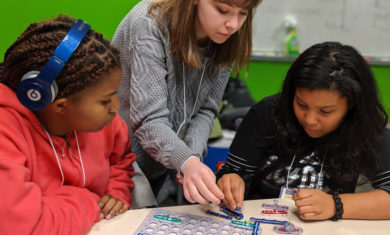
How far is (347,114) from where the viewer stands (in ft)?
3.73

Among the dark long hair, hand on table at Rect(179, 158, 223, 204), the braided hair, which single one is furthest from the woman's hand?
the braided hair

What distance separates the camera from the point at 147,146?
3.59 ft

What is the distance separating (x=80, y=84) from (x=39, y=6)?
4.36 feet

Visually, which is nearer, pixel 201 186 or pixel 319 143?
pixel 201 186

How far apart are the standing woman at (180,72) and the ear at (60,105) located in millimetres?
272

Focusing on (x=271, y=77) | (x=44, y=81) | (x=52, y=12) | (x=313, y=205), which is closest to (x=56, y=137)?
(x=44, y=81)

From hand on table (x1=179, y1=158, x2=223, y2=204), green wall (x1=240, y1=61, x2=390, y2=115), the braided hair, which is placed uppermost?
the braided hair

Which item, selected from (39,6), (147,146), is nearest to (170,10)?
(147,146)

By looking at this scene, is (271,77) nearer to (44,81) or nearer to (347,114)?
(347,114)

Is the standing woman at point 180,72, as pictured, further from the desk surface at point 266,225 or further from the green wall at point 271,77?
the green wall at point 271,77

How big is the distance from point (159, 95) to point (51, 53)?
14.7 inches

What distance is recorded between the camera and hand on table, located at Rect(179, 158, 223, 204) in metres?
0.89

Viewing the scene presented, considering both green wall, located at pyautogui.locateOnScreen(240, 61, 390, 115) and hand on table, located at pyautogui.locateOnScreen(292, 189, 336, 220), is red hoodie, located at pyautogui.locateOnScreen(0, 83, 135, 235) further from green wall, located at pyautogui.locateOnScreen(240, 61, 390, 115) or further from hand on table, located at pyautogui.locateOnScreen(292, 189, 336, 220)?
green wall, located at pyautogui.locateOnScreen(240, 61, 390, 115)

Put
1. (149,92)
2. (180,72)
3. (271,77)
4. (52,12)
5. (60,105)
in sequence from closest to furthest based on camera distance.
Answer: (60,105), (149,92), (180,72), (52,12), (271,77)
